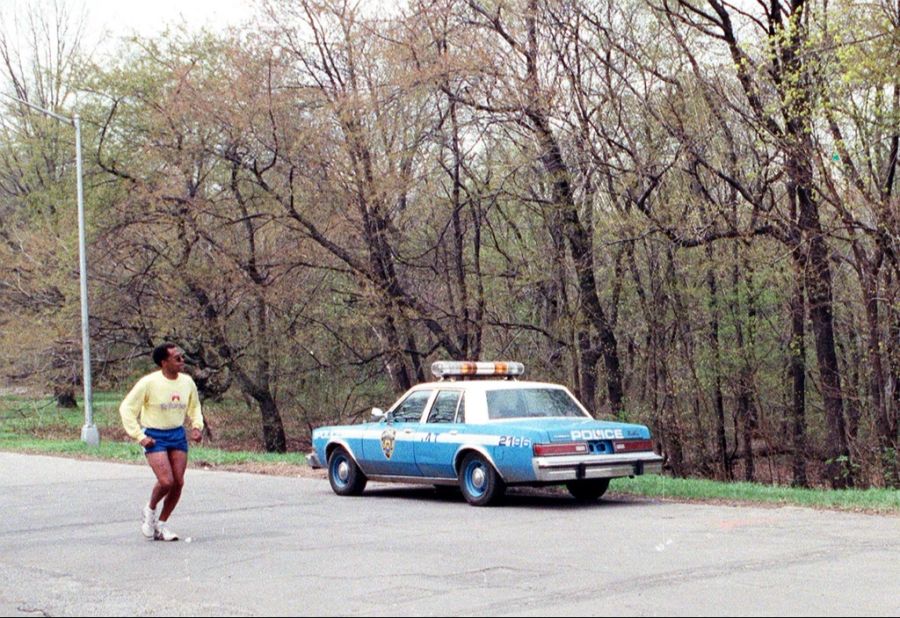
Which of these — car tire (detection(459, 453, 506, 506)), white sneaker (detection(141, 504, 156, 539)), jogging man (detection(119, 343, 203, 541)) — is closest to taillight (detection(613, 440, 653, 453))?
car tire (detection(459, 453, 506, 506))

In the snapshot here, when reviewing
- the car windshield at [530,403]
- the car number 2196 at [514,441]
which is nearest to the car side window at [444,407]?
the car windshield at [530,403]

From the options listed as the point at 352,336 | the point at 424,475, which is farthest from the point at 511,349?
the point at 424,475

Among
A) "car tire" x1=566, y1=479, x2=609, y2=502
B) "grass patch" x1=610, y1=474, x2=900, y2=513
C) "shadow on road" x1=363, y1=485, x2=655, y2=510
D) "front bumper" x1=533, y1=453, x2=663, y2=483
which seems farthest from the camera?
"car tire" x1=566, y1=479, x2=609, y2=502

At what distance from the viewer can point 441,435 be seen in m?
14.5

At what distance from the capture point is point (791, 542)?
35.3 ft

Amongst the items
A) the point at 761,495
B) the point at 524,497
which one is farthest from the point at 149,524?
the point at 761,495

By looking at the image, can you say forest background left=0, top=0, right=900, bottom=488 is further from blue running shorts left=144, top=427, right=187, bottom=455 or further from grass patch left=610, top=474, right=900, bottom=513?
blue running shorts left=144, top=427, right=187, bottom=455

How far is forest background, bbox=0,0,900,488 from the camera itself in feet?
73.0

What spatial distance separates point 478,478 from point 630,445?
1.80 metres

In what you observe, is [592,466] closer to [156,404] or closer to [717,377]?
[156,404]

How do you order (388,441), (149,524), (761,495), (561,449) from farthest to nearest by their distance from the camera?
(388,441) → (761,495) → (561,449) → (149,524)

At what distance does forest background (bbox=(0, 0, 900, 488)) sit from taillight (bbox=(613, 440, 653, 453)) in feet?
21.5

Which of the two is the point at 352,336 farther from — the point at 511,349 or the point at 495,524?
the point at 495,524

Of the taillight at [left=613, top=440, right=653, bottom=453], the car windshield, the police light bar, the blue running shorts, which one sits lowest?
the taillight at [left=613, top=440, right=653, bottom=453]
